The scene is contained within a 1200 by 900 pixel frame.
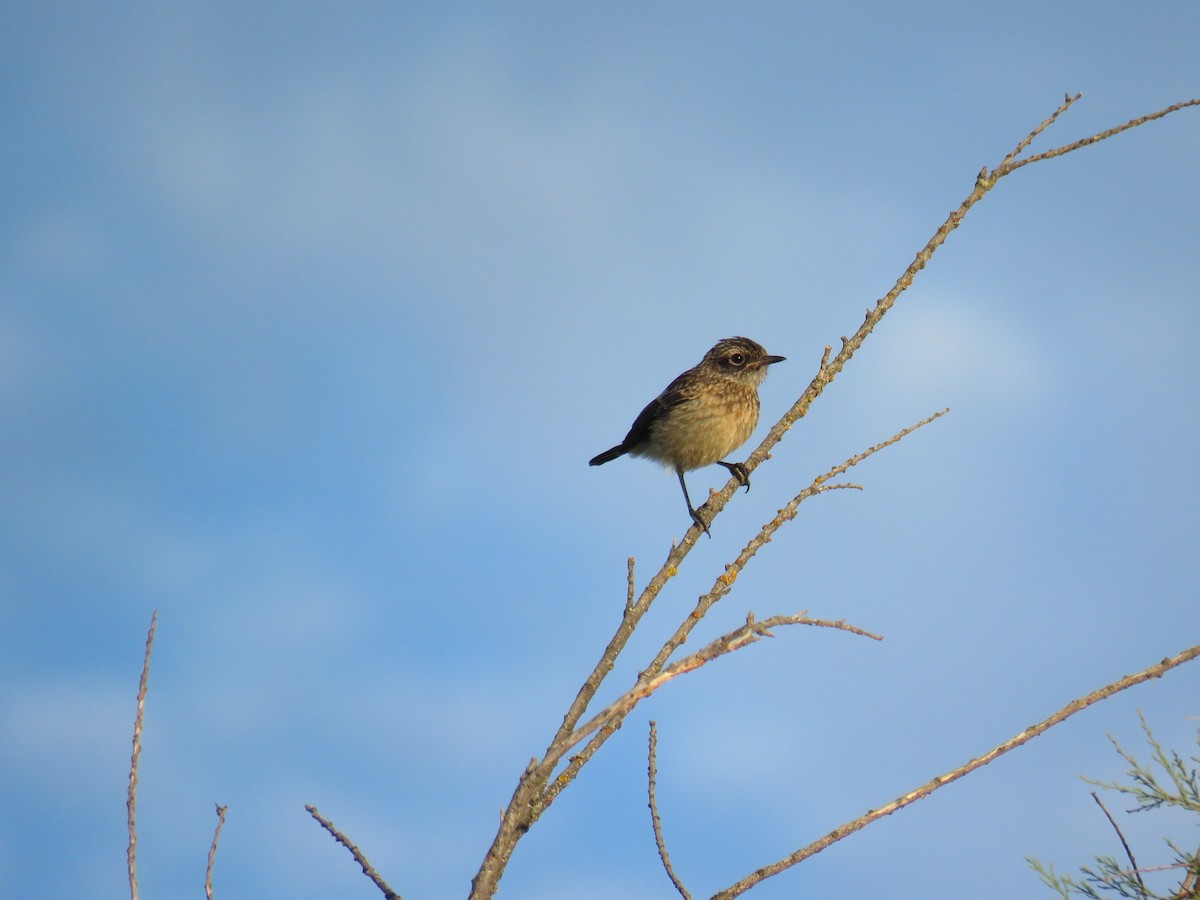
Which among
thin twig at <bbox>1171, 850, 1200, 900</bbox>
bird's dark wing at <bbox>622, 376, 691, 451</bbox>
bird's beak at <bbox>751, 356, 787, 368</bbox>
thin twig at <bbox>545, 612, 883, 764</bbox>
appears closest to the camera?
thin twig at <bbox>545, 612, 883, 764</bbox>

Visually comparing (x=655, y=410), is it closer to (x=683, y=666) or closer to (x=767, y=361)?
(x=767, y=361)

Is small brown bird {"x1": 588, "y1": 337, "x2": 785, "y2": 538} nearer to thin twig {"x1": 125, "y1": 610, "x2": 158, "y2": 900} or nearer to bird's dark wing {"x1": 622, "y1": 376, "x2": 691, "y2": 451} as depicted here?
bird's dark wing {"x1": 622, "y1": 376, "x2": 691, "y2": 451}

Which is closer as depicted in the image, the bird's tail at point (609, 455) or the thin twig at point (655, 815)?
the thin twig at point (655, 815)

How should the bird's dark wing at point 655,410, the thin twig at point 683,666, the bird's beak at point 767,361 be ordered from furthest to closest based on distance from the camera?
the bird's beak at point 767,361
the bird's dark wing at point 655,410
the thin twig at point 683,666

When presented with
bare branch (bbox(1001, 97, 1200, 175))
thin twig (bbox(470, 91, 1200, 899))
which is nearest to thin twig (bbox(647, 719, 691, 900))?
thin twig (bbox(470, 91, 1200, 899))

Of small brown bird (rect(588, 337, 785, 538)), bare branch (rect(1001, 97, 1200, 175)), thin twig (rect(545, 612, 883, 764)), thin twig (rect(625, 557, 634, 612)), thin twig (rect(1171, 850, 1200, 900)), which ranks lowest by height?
thin twig (rect(1171, 850, 1200, 900))

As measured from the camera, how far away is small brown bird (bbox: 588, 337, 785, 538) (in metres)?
9.90

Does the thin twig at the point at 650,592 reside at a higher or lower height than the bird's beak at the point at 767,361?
lower

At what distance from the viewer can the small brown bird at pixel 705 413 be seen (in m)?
9.90

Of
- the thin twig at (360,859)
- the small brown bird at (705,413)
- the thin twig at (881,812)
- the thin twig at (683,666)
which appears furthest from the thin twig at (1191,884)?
the small brown bird at (705,413)

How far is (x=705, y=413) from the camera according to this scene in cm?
993

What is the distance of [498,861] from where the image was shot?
10.5ft

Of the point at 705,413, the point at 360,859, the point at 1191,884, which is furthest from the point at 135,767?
the point at 705,413

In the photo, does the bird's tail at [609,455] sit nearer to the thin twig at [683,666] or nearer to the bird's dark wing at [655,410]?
the bird's dark wing at [655,410]
